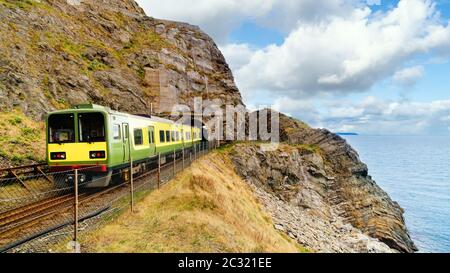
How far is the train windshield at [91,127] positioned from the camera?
49.2ft

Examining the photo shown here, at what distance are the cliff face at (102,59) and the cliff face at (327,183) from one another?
59.0ft

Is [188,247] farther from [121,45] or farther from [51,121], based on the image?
[121,45]

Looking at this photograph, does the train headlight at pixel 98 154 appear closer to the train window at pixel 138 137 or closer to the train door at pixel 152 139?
the train window at pixel 138 137

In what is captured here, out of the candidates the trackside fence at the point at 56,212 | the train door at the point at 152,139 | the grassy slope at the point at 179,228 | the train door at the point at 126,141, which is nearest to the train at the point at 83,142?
the trackside fence at the point at 56,212

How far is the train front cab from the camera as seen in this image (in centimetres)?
1488

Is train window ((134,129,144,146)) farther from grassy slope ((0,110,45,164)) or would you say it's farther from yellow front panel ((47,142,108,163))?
grassy slope ((0,110,45,164))

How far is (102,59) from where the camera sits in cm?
4488

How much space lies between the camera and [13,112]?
87.3ft

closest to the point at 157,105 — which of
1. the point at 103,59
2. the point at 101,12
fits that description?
the point at 103,59

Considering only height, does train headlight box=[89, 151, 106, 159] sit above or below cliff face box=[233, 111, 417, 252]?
above

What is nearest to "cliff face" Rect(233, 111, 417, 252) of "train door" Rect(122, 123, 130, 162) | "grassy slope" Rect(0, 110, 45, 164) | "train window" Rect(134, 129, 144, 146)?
"train window" Rect(134, 129, 144, 146)

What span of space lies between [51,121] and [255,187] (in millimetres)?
24404

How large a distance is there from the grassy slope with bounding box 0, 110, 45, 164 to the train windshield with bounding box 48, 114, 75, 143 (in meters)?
6.89

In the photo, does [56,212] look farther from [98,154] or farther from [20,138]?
→ [20,138]
